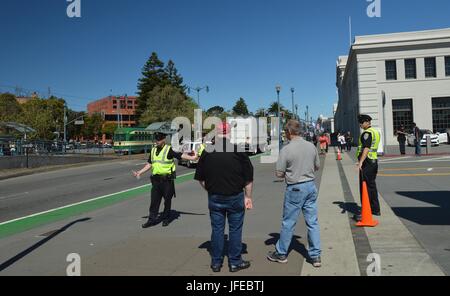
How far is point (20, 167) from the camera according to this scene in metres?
29.2

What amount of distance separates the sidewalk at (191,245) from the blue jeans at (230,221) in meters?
0.20

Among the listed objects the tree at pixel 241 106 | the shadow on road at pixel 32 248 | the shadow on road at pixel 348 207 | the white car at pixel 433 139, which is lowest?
the shadow on road at pixel 32 248

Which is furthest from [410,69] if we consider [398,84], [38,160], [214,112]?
[214,112]

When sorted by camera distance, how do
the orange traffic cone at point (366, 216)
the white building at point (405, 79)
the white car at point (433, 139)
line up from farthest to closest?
the white building at point (405, 79), the white car at point (433, 139), the orange traffic cone at point (366, 216)

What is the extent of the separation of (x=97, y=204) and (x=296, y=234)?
6.79 meters

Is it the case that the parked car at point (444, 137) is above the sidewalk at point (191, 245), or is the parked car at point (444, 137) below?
above

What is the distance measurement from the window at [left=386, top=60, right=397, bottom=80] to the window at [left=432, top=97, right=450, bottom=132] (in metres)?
3.99

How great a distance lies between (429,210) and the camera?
29.3 ft

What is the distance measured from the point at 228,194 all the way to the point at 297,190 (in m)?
0.92

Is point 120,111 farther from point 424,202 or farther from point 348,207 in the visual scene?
point 424,202

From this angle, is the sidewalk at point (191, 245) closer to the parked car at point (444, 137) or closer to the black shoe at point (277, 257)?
the black shoe at point (277, 257)

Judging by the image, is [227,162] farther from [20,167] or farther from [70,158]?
[70,158]

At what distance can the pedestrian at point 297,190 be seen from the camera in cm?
585

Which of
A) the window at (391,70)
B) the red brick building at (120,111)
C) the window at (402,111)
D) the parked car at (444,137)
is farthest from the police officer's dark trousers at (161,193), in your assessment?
the red brick building at (120,111)
